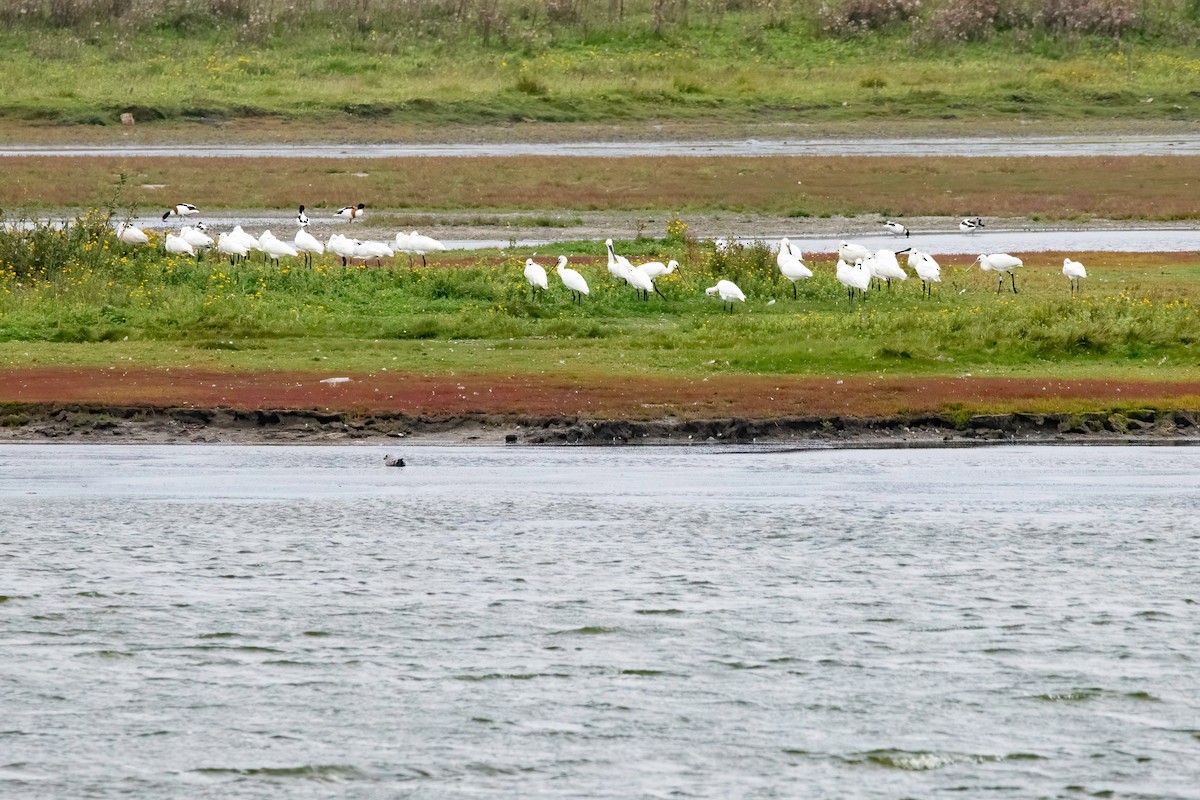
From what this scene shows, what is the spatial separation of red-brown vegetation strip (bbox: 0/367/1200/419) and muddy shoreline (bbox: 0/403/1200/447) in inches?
5.9

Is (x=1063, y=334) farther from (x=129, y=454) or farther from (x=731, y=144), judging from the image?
(x=731, y=144)

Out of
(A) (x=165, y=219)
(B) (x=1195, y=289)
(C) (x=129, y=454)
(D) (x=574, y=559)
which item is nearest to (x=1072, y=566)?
(D) (x=574, y=559)

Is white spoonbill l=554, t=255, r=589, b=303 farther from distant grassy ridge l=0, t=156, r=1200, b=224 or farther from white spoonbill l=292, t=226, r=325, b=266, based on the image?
distant grassy ridge l=0, t=156, r=1200, b=224

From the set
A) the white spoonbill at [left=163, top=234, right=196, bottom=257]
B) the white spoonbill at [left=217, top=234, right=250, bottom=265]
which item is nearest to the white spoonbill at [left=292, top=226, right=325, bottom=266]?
the white spoonbill at [left=217, top=234, right=250, bottom=265]

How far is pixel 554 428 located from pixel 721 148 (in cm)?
3458

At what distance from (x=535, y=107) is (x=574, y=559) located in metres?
43.8

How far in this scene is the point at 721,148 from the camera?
174 ft

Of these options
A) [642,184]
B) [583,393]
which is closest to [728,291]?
[583,393]

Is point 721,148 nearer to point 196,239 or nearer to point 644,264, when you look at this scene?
point 644,264

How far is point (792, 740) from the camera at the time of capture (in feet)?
34.1

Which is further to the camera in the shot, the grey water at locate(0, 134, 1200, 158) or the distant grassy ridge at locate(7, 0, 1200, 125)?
the distant grassy ridge at locate(7, 0, 1200, 125)

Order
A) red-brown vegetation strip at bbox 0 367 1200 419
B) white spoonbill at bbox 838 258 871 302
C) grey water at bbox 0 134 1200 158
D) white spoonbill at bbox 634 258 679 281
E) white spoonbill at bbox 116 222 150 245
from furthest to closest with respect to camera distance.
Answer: grey water at bbox 0 134 1200 158 → white spoonbill at bbox 116 222 150 245 → white spoonbill at bbox 634 258 679 281 → white spoonbill at bbox 838 258 871 302 → red-brown vegetation strip at bbox 0 367 1200 419

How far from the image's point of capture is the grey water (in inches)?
2023

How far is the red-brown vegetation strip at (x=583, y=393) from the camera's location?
792 inches
